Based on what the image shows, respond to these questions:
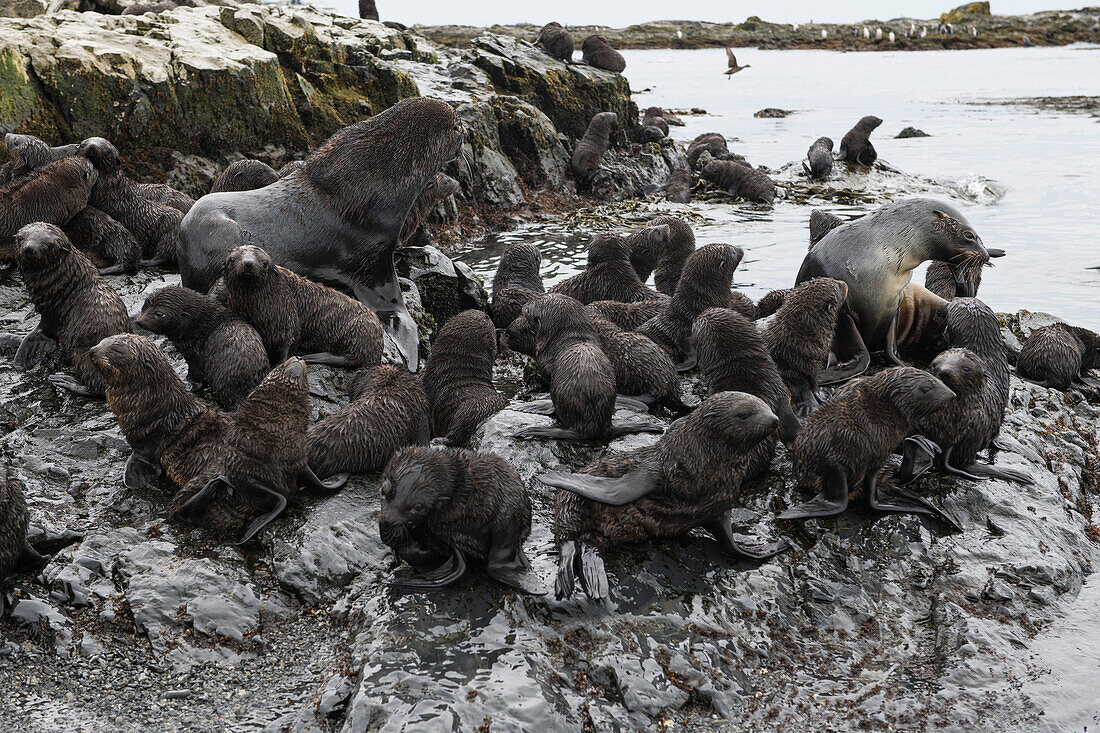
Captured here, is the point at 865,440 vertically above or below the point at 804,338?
below

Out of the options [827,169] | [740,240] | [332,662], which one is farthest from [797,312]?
[827,169]

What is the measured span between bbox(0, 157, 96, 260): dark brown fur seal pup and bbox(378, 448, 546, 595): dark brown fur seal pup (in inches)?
211

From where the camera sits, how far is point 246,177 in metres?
8.86

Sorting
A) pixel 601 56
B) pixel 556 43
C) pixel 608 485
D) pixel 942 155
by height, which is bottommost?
pixel 942 155

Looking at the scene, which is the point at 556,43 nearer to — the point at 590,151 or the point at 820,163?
the point at 590,151

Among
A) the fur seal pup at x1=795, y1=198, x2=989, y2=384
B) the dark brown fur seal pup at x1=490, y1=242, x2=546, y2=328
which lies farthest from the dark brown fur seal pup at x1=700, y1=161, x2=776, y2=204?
the fur seal pup at x1=795, y1=198, x2=989, y2=384

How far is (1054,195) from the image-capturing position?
784 inches

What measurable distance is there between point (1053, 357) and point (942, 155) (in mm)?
20017

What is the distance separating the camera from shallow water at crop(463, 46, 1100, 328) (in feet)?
44.0

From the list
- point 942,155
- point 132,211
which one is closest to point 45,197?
point 132,211

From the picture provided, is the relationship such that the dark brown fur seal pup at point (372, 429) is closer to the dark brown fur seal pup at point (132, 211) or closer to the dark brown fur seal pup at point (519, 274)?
the dark brown fur seal pup at point (519, 274)

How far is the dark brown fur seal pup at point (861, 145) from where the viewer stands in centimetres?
1998

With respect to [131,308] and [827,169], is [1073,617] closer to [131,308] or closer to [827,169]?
[131,308]

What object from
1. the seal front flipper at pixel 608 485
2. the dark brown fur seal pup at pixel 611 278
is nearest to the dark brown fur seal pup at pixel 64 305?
the seal front flipper at pixel 608 485
